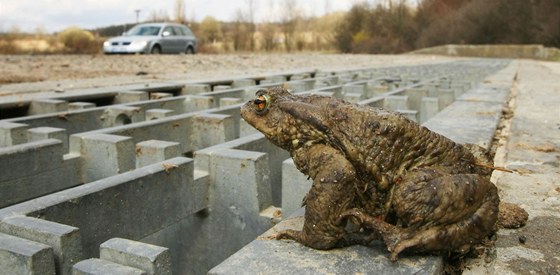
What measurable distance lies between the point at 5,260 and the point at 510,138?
11.6ft

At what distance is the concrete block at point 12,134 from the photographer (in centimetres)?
386

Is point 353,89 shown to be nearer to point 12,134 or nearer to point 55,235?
point 12,134

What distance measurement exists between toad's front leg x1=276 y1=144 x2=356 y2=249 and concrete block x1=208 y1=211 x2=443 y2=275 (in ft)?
0.16

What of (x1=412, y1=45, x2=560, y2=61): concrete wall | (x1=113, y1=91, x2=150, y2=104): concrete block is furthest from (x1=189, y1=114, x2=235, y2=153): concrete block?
(x1=412, y1=45, x2=560, y2=61): concrete wall

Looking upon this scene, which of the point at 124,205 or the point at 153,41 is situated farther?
the point at 153,41

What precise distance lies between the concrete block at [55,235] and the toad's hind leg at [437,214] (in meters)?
1.13

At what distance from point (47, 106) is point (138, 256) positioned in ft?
12.6

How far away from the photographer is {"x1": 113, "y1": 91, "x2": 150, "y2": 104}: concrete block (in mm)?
6031

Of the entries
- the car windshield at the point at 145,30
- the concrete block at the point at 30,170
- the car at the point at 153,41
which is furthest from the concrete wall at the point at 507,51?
the concrete block at the point at 30,170

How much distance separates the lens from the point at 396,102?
A: 5613 millimetres

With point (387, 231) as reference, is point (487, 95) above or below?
above

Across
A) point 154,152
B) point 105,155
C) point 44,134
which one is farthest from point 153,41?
point 154,152

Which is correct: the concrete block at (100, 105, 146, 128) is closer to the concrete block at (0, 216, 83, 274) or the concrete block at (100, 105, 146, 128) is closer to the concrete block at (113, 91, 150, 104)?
the concrete block at (113, 91, 150, 104)

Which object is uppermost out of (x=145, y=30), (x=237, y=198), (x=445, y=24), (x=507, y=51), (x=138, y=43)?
(x=445, y=24)
